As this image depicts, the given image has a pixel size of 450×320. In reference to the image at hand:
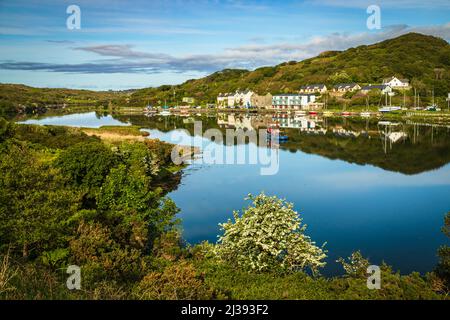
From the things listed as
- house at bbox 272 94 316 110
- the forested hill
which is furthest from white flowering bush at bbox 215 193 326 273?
house at bbox 272 94 316 110

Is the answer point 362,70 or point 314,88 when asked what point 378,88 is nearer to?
point 314,88

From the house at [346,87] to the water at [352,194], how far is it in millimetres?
68422

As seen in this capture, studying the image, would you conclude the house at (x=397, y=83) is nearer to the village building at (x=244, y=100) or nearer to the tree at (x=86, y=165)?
the village building at (x=244, y=100)

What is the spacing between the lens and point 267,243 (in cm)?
1526

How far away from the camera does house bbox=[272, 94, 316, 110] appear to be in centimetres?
13050

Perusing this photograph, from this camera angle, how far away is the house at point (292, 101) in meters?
130

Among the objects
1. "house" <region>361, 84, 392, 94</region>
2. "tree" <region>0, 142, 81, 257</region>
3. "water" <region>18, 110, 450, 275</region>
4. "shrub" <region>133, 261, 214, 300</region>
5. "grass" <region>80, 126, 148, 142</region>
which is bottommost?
"water" <region>18, 110, 450, 275</region>

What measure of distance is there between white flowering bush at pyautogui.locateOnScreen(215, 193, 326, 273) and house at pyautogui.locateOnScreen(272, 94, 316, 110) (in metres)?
118

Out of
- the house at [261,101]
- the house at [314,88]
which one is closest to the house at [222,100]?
the house at [261,101]

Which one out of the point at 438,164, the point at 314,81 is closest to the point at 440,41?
the point at 314,81

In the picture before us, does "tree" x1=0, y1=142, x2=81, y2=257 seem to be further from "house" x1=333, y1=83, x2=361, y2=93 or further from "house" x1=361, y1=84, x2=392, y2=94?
"house" x1=333, y1=83, x2=361, y2=93

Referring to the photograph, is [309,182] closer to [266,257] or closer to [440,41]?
[266,257]
